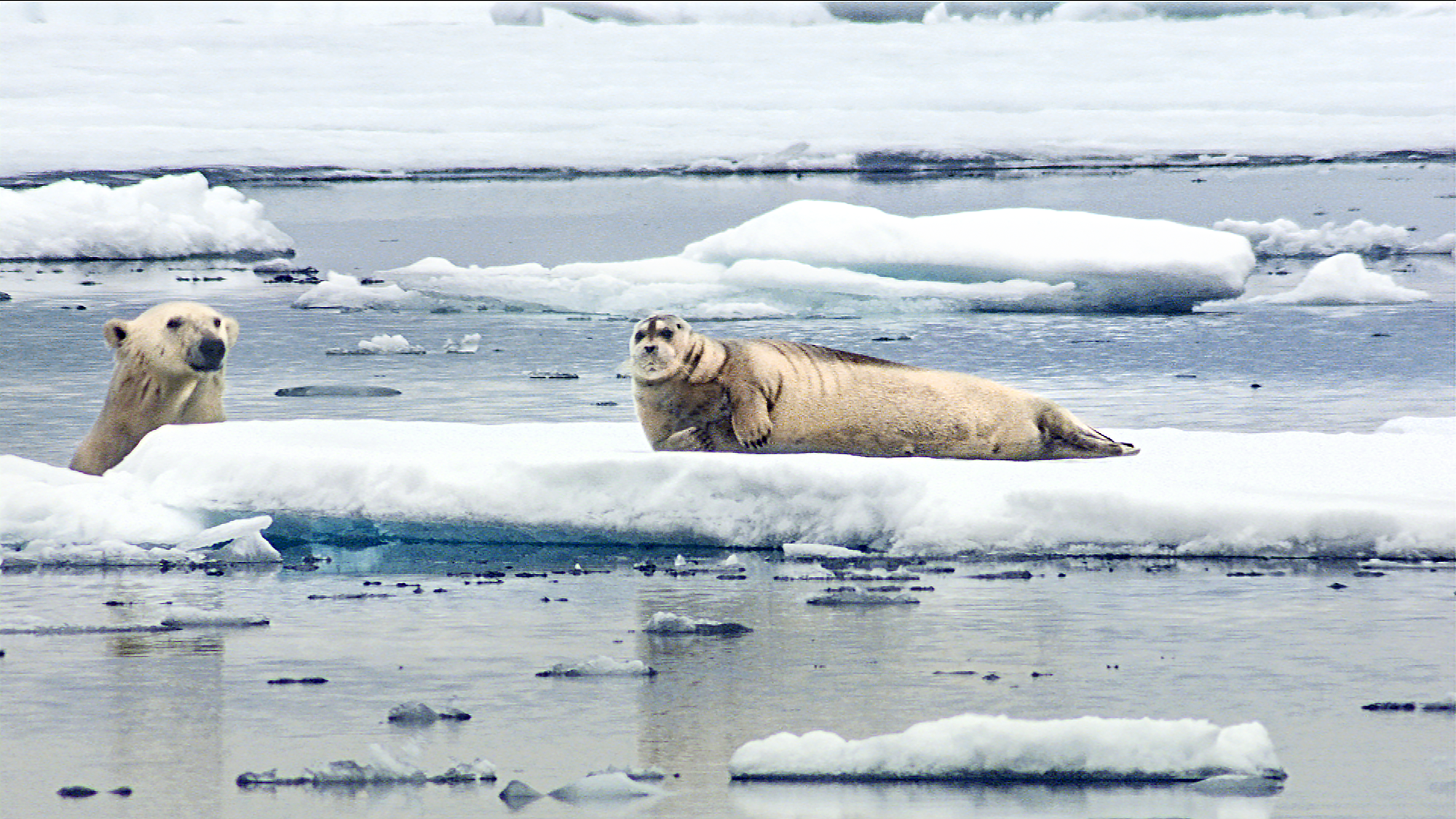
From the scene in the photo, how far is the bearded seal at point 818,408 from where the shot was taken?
7.29m

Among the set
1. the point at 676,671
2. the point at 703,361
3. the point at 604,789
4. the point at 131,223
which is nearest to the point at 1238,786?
the point at 604,789

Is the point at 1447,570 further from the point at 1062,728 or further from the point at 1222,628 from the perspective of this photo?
the point at 1062,728

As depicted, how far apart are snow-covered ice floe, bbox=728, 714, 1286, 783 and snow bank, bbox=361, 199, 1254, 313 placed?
34.9 feet

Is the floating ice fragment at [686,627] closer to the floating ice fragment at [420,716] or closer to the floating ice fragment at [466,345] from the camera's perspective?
the floating ice fragment at [420,716]

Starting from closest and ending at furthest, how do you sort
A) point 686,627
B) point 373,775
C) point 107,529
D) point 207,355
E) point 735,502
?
point 373,775 < point 686,627 < point 735,502 < point 107,529 < point 207,355

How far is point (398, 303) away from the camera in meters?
16.2

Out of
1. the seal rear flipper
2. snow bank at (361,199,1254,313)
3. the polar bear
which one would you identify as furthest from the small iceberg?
the seal rear flipper

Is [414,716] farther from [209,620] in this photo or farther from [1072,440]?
[1072,440]

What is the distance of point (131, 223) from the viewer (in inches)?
784

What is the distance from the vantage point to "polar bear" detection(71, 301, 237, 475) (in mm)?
7742

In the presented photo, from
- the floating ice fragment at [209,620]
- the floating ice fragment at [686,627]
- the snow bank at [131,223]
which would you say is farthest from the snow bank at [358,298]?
the floating ice fragment at [686,627]

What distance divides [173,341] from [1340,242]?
14.2 meters

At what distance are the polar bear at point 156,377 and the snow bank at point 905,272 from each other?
22.9ft

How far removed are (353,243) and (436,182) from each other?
40.2 ft
